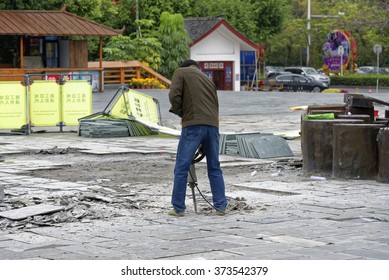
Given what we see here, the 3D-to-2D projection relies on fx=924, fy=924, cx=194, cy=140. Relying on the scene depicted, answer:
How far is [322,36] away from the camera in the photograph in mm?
77500

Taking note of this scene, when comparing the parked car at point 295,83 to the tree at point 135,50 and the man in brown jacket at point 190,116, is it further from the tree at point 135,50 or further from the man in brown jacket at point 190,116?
the man in brown jacket at point 190,116

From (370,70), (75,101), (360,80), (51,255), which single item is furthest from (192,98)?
(370,70)

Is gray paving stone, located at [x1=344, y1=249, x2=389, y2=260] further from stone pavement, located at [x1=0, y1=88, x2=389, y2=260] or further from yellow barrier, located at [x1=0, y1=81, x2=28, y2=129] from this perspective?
yellow barrier, located at [x1=0, y1=81, x2=28, y2=129]

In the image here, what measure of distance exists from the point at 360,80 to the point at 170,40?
17.7m

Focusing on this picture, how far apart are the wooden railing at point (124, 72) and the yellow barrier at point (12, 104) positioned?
74.4 ft

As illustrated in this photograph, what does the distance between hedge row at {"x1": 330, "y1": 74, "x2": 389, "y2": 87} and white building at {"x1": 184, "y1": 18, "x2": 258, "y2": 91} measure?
8.83m

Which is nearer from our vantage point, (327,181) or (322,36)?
(327,181)

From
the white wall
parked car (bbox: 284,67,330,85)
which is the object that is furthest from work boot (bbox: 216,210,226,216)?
parked car (bbox: 284,67,330,85)

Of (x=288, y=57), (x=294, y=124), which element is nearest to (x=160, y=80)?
(x=294, y=124)

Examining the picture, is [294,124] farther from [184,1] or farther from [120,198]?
[184,1]

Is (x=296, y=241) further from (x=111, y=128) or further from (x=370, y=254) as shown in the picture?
(x=111, y=128)

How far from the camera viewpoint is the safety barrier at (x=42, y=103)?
2216 cm

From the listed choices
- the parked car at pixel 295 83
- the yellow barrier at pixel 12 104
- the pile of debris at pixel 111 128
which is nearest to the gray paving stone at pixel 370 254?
the pile of debris at pixel 111 128
